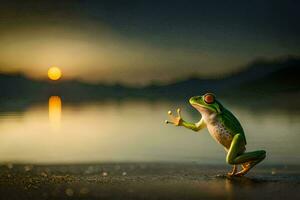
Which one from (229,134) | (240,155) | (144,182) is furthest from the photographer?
(229,134)

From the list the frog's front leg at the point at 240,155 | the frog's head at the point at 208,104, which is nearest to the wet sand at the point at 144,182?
the frog's front leg at the point at 240,155

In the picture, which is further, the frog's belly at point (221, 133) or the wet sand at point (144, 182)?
the frog's belly at point (221, 133)

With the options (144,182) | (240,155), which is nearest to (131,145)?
(240,155)

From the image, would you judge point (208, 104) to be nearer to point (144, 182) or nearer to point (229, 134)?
point (229, 134)

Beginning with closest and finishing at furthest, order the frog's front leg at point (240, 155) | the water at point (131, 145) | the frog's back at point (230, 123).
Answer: the frog's front leg at point (240, 155), the frog's back at point (230, 123), the water at point (131, 145)

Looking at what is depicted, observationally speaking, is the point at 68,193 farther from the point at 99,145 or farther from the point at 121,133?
the point at 121,133

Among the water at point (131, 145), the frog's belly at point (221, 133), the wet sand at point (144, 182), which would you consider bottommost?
the wet sand at point (144, 182)

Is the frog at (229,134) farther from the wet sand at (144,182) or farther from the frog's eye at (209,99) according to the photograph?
the wet sand at (144,182)

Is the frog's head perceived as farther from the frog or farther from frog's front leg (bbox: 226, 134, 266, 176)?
frog's front leg (bbox: 226, 134, 266, 176)
